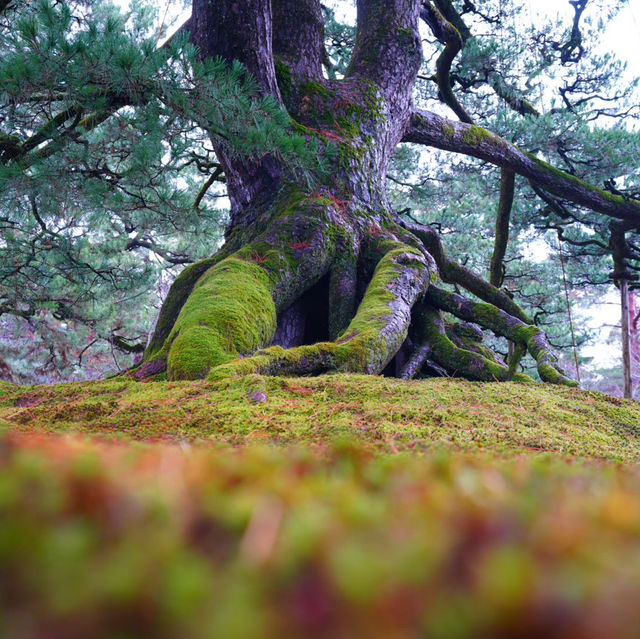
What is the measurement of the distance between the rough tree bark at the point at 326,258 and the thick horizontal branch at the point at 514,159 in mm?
399

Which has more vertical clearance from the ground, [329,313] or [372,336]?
[329,313]

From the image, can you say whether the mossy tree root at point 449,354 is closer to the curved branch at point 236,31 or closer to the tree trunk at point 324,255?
the tree trunk at point 324,255

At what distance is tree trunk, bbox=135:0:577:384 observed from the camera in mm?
2770

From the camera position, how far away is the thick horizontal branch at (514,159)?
5.30 meters

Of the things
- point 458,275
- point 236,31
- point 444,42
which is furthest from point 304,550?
point 444,42

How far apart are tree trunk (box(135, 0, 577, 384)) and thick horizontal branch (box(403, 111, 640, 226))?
565 millimetres

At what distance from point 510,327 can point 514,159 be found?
9.58 feet

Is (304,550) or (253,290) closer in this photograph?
(304,550)

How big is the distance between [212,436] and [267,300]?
1.90 meters

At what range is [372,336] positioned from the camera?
280 centimetres

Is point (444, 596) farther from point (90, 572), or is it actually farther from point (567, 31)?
point (567, 31)

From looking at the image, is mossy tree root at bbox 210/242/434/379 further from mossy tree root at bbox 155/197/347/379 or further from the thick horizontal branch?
the thick horizontal branch

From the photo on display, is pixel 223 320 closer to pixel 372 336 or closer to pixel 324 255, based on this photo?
pixel 372 336

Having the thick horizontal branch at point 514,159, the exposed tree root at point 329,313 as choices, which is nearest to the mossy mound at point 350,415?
the exposed tree root at point 329,313
